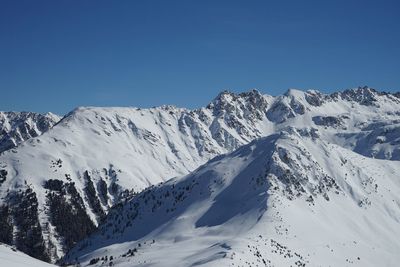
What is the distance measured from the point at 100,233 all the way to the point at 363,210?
10296 centimetres

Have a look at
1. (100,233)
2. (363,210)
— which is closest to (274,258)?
(363,210)

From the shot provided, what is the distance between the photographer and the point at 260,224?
14538cm

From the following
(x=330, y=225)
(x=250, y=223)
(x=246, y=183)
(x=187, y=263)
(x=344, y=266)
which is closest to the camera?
(x=187, y=263)

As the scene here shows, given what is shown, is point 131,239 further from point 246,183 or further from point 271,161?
point 271,161

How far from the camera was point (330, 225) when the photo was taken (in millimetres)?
163750

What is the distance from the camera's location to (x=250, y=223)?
149125mm

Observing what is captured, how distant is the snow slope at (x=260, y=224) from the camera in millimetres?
128375

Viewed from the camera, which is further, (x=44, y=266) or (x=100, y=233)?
(x=100, y=233)

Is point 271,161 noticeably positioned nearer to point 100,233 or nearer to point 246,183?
point 246,183

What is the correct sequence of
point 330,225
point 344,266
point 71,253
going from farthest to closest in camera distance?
point 71,253, point 330,225, point 344,266

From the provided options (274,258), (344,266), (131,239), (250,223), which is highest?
(131,239)

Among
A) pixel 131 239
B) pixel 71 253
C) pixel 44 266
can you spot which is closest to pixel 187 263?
pixel 44 266

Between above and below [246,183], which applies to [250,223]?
below

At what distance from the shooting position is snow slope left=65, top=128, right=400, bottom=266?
12838 centimetres
